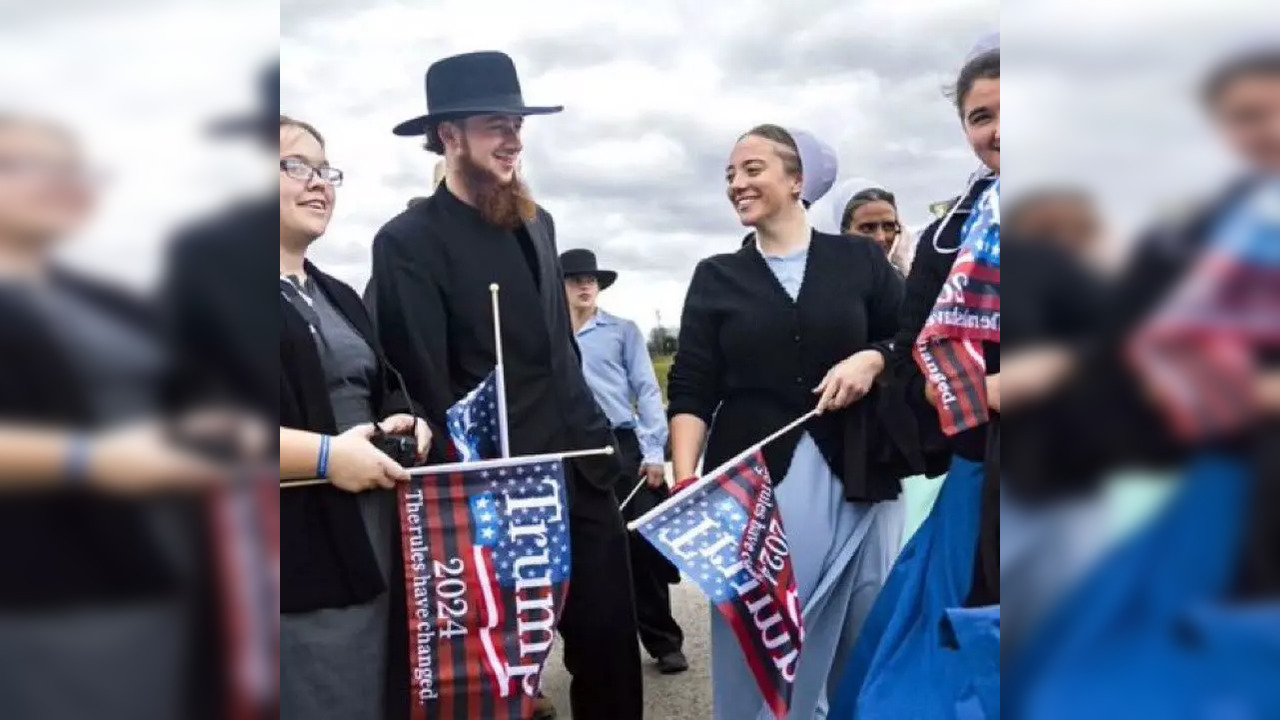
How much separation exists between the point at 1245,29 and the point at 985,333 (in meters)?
1.10

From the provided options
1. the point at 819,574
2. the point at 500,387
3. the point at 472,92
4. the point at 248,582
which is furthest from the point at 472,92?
the point at 248,582

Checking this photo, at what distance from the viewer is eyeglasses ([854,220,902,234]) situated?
4.79 metres

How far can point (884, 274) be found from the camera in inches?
120

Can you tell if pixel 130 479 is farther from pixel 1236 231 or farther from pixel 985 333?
pixel 985 333

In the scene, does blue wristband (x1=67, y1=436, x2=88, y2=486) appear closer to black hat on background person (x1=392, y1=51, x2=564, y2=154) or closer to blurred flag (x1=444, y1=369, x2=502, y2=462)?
blurred flag (x1=444, y1=369, x2=502, y2=462)

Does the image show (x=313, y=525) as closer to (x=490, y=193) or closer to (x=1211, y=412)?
(x=490, y=193)

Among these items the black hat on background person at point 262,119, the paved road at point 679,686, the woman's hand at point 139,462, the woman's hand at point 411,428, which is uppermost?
the black hat on background person at point 262,119

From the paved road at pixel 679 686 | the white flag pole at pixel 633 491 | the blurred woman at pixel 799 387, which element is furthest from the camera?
the white flag pole at pixel 633 491

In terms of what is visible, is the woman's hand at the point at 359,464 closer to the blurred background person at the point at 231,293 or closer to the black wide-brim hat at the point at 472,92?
the black wide-brim hat at the point at 472,92

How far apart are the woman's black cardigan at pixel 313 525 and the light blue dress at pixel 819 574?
1076 millimetres

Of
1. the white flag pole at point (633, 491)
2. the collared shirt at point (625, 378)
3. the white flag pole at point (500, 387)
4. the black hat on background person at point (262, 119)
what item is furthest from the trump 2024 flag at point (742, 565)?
the collared shirt at point (625, 378)

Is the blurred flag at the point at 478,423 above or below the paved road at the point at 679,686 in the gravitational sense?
above

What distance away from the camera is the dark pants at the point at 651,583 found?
15.4 feet

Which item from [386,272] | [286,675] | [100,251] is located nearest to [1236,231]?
[100,251]
